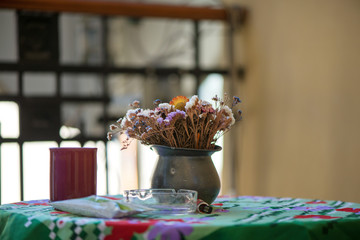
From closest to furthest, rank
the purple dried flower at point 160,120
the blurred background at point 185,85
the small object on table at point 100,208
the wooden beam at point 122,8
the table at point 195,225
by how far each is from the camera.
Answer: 1. the table at point 195,225
2. the small object on table at point 100,208
3. the purple dried flower at point 160,120
4. the blurred background at point 185,85
5. the wooden beam at point 122,8

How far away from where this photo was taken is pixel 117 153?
480 cm

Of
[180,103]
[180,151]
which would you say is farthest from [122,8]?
[180,151]

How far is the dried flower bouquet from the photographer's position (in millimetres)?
1555

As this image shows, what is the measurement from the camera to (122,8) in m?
4.57

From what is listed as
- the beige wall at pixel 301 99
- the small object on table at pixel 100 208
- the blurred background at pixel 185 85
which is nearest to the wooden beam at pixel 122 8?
the blurred background at pixel 185 85

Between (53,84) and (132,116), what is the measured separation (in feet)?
10.2

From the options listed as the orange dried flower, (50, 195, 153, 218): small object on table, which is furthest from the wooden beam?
(50, 195, 153, 218): small object on table

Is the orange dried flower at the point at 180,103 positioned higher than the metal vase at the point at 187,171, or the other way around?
the orange dried flower at the point at 180,103

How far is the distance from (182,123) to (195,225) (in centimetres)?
49

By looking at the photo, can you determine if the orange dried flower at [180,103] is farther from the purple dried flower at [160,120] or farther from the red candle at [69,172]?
the red candle at [69,172]

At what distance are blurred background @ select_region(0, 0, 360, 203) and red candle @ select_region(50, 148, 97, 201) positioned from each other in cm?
241

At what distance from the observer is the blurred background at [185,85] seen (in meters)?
3.87

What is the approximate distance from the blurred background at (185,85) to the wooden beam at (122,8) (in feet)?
0.56

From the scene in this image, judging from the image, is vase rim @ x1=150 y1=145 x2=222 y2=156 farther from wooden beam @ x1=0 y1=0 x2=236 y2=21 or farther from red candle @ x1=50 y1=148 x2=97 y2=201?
wooden beam @ x1=0 y1=0 x2=236 y2=21
